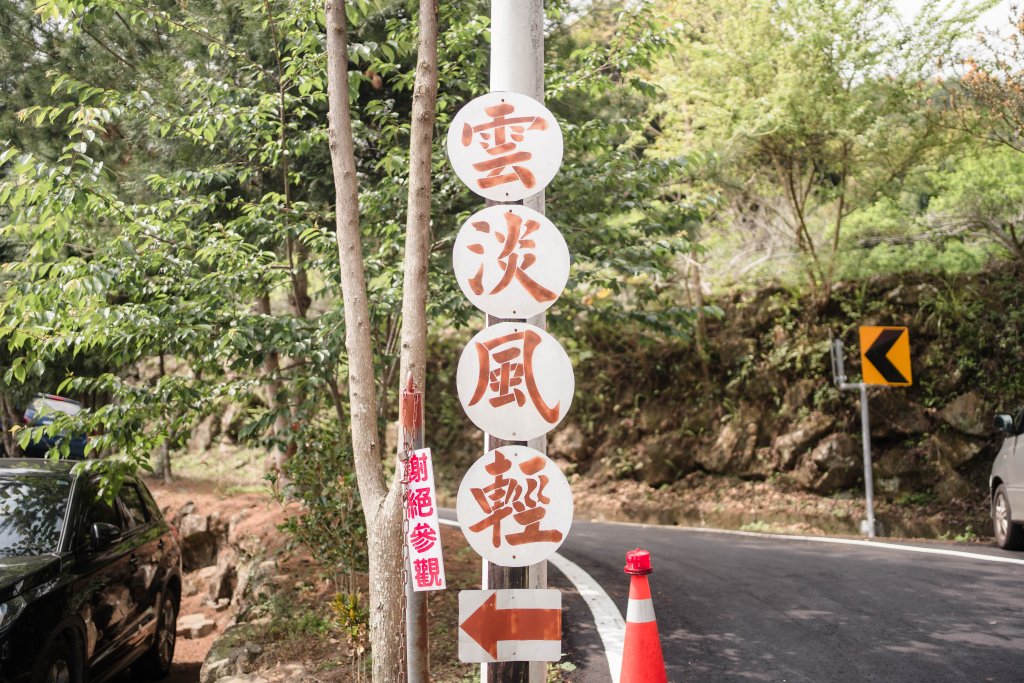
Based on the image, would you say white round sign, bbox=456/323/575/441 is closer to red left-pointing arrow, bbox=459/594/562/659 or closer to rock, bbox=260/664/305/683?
red left-pointing arrow, bbox=459/594/562/659

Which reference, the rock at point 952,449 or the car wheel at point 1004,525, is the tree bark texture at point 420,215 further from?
the rock at point 952,449

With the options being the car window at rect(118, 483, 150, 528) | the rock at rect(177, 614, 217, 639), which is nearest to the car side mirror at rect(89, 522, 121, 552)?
the car window at rect(118, 483, 150, 528)

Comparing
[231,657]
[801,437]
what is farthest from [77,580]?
[801,437]

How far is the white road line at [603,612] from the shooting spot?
5715mm

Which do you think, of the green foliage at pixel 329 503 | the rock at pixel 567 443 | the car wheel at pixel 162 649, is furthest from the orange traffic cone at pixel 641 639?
the rock at pixel 567 443

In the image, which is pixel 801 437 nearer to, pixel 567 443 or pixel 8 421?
pixel 567 443

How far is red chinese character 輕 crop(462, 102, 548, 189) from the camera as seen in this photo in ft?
12.8

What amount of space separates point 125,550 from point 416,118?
425 centimetres

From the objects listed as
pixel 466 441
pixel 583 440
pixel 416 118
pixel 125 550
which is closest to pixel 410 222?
pixel 416 118

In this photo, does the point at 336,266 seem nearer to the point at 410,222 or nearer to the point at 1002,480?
the point at 410,222

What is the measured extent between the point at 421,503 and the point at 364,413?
1.81 meters

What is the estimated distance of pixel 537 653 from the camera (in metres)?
3.65

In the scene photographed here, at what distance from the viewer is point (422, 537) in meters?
3.44

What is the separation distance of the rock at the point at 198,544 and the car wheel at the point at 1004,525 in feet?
35.3
